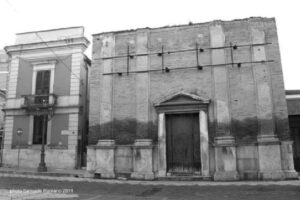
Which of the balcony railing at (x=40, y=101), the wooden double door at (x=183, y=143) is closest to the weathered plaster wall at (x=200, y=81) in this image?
the wooden double door at (x=183, y=143)

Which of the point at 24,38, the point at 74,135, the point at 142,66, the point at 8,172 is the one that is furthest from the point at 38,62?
the point at 142,66

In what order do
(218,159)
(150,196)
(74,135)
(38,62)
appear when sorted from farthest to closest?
(38,62) → (74,135) → (218,159) → (150,196)

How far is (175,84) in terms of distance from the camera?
14.6 m

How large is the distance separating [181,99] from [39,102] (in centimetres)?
1065

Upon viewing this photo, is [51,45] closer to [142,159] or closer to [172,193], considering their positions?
[142,159]

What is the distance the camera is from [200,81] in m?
14.3

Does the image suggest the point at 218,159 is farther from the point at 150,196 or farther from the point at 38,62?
the point at 38,62

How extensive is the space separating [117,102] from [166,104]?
2.59 meters

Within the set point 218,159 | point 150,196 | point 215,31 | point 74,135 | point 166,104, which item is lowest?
point 150,196

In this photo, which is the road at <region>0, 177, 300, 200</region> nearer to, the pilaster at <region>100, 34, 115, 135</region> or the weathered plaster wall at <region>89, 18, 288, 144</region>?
the weathered plaster wall at <region>89, 18, 288, 144</region>

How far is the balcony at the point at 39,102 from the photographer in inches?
773

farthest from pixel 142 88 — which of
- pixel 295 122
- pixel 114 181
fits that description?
pixel 295 122

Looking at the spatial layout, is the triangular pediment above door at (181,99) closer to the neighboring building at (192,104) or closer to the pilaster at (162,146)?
the neighboring building at (192,104)

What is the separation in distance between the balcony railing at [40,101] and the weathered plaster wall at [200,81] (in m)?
5.40
